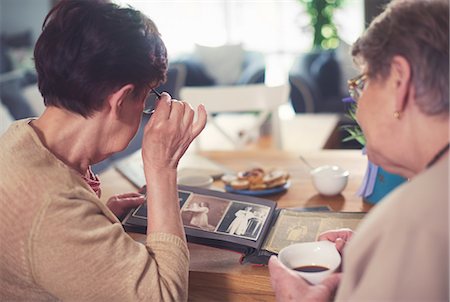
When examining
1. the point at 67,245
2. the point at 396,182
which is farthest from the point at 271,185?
the point at 67,245

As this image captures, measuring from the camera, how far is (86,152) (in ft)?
3.94

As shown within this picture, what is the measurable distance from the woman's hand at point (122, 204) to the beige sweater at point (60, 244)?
1.37 ft

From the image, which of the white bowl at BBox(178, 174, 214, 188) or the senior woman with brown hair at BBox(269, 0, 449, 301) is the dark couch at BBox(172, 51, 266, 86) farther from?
the senior woman with brown hair at BBox(269, 0, 449, 301)

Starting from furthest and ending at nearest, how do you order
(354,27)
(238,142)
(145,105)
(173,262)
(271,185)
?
(354,27)
(238,142)
(271,185)
(145,105)
(173,262)

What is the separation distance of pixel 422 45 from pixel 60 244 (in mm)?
643

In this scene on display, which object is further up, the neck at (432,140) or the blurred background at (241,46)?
the neck at (432,140)

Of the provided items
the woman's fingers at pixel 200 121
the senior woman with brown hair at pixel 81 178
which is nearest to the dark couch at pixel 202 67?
the woman's fingers at pixel 200 121

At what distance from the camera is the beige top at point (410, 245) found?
71 centimetres

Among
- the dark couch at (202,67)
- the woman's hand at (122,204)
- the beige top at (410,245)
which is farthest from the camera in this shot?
the dark couch at (202,67)

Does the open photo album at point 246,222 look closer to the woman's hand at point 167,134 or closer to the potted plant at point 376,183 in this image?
the potted plant at point 376,183

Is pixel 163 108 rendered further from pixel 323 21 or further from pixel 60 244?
pixel 323 21

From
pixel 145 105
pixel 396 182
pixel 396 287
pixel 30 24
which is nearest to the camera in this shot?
pixel 396 287

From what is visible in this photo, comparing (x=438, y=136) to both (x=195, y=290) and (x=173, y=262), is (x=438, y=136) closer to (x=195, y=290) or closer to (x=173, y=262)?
(x=173, y=262)

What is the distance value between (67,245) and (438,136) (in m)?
0.61
